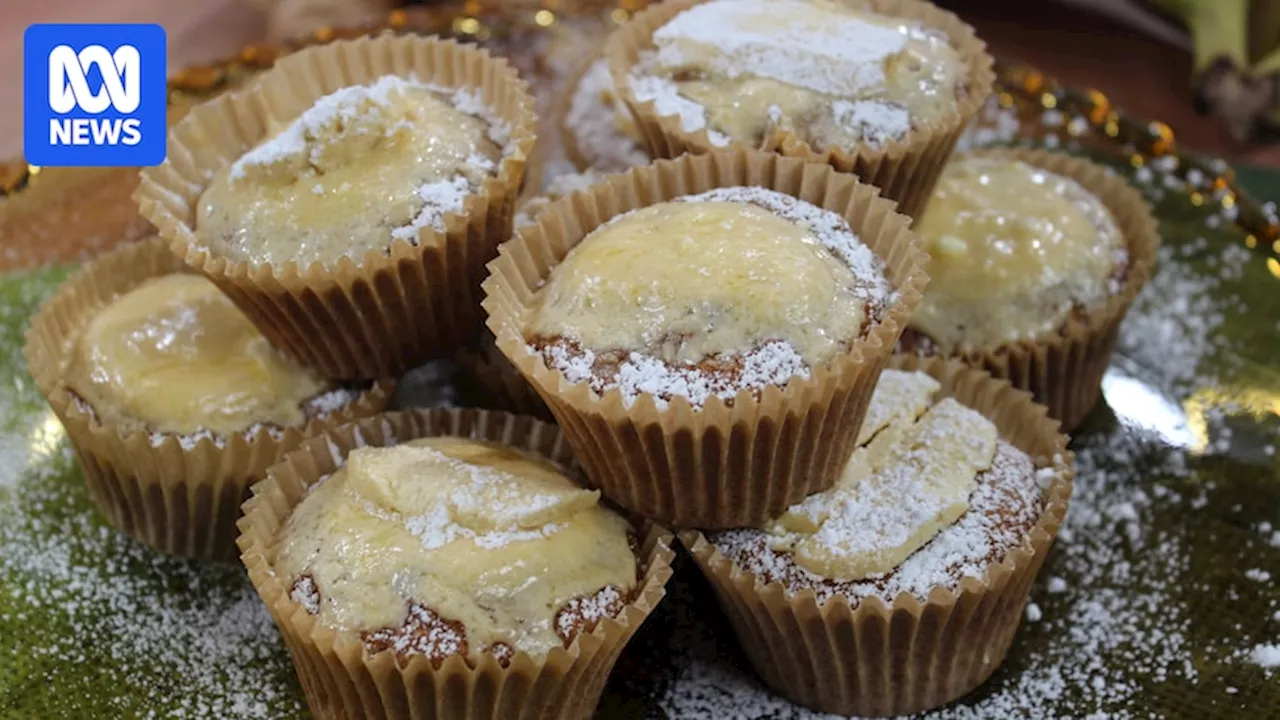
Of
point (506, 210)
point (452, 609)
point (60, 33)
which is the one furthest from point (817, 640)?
point (60, 33)

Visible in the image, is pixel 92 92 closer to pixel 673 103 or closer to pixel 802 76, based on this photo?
pixel 673 103

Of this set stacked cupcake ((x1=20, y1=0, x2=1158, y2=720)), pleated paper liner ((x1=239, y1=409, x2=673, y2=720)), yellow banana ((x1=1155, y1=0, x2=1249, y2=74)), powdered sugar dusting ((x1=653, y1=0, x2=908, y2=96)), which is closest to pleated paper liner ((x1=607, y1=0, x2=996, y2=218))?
stacked cupcake ((x1=20, y1=0, x2=1158, y2=720))

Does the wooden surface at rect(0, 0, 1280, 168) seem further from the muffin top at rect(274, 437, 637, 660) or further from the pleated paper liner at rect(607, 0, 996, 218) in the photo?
the muffin top at rect(274, 437, 637, 660)

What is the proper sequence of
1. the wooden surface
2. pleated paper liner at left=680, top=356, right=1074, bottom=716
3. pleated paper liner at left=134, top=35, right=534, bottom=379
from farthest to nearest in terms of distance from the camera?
the wooden surface
pleated paper liner at left=134, top=35, right=534, bottom=379
pleated paper liner at left=680, top=356, right=1074, bottom=716

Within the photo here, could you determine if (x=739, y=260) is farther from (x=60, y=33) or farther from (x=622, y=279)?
(x=60, y=33)

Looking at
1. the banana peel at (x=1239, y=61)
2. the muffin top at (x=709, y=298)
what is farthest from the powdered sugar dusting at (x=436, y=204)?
the banana peel at (x=1239, y=61)

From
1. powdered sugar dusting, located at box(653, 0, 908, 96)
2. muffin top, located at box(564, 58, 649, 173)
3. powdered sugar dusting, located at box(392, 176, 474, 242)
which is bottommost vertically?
muffin top, located at box(564, 58, 649, 173)
